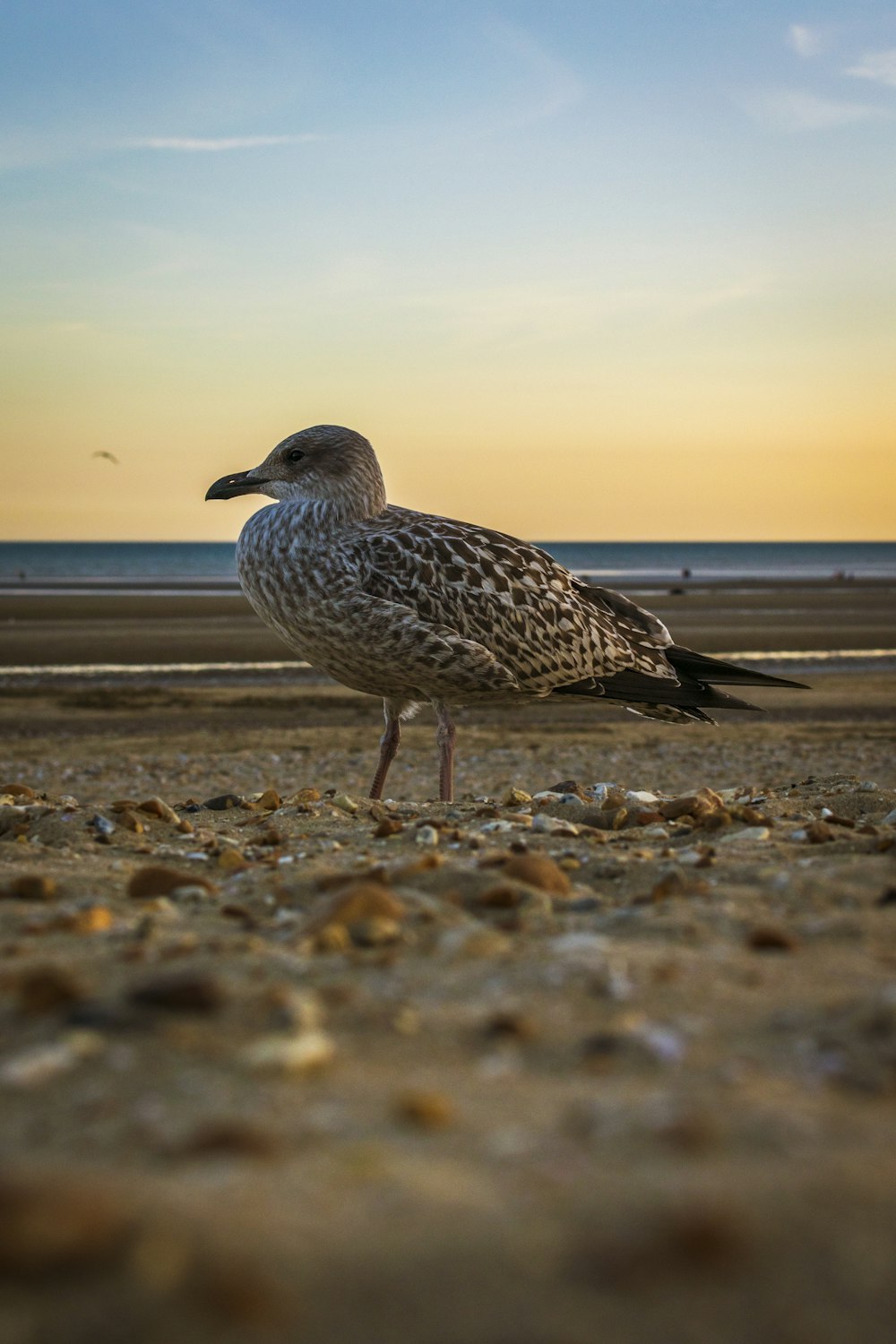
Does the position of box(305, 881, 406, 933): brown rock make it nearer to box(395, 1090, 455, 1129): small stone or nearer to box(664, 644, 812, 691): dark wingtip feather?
box(395, 1090, 455, 1129): small stone

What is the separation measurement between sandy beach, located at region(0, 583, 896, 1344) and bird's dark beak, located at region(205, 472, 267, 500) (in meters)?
2.98

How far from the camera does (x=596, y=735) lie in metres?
15.4

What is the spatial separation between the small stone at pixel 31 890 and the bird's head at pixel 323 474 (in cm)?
373

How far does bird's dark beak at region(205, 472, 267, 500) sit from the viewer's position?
25.2ft

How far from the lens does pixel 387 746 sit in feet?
24.0

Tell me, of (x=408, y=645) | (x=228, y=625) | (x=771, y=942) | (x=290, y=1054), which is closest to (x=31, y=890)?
(x=290, y=1054)

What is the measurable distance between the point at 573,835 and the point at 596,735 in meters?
10.4

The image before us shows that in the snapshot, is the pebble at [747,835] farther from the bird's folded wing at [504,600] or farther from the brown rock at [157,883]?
the bird's folded wing at [504,600]

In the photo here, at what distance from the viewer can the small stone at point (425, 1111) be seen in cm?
Result: 211

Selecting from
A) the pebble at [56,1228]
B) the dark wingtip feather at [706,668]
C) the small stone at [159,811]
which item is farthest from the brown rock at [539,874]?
the dark wingtip feather at [706,668]

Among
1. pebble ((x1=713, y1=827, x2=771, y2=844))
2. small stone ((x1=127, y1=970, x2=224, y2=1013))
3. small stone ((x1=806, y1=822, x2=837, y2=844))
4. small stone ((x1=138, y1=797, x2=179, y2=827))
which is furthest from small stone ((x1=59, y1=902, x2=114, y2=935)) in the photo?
small stone ((x1=806, y1=822, x2=837, y2=844))

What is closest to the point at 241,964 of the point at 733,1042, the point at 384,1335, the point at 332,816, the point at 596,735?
the point at 733,1042

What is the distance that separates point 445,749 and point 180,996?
14.7ft

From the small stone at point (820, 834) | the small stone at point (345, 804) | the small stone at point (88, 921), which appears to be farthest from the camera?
the small stone at point (345, 804)
